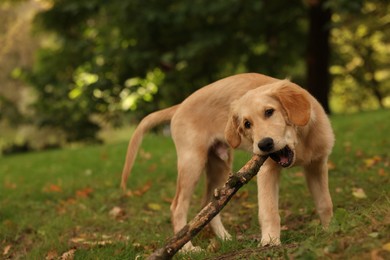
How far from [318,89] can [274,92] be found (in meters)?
11.7

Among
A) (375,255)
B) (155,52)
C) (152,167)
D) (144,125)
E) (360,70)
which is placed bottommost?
(375,255)

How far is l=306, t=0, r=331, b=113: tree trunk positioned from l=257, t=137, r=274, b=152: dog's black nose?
11619 mm

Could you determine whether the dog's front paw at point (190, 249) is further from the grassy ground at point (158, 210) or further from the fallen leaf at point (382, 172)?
the fallen leaf at point (382, 172)

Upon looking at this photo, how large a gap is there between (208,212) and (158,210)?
10.6 ft

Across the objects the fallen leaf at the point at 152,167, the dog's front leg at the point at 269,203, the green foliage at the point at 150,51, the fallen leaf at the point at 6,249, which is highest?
the green foliage at the point at 150,51

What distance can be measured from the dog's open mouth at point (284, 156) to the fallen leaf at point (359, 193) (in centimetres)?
211

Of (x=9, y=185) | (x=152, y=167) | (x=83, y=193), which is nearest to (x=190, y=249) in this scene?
(x=83, y=193)

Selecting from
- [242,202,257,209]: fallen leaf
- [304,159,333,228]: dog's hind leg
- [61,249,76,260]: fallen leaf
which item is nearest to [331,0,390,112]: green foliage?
[242,202,257,209]: fallen leaf

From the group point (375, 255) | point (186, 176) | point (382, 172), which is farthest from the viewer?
point (382, 172)

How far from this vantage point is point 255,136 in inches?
163

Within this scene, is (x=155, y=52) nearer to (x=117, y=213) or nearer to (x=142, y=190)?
(x=142, y=190)

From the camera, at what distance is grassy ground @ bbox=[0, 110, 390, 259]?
3.65 meters

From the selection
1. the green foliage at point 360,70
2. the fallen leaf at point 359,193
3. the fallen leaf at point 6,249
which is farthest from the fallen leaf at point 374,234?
the green foliage at point 360,70

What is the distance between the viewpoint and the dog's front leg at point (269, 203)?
4441 mm
